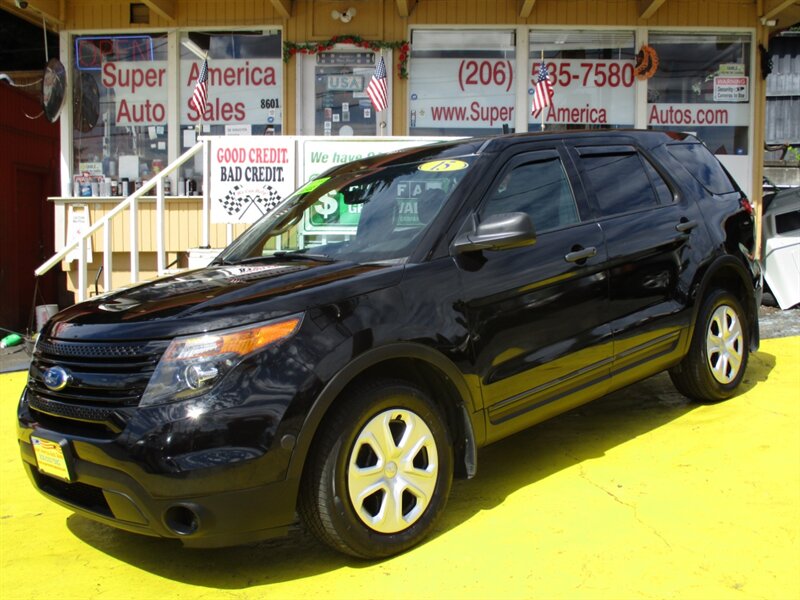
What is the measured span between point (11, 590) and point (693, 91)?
9.71 metres

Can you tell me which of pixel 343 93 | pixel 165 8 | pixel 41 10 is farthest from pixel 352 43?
pixel 41 10

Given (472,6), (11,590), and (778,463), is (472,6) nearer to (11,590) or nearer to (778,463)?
(778,463)

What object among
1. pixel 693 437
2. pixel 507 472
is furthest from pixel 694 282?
pixel 507 472

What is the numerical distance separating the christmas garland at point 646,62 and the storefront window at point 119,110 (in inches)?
246

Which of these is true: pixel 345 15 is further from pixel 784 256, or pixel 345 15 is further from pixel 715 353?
pixel 715 353

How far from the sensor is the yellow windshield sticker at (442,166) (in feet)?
12.6

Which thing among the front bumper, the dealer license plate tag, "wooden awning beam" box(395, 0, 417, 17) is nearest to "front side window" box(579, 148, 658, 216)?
the front bumper

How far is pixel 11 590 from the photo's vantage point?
3189 millimetres

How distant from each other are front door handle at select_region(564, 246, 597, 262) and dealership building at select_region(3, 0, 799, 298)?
628 centimetres

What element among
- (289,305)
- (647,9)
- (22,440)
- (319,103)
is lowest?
(22,440)

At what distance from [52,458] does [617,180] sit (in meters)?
3.36

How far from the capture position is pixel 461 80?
395 inches

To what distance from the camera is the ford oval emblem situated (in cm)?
308

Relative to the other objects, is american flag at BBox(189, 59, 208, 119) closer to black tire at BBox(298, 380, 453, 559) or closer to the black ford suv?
the black ford suv
